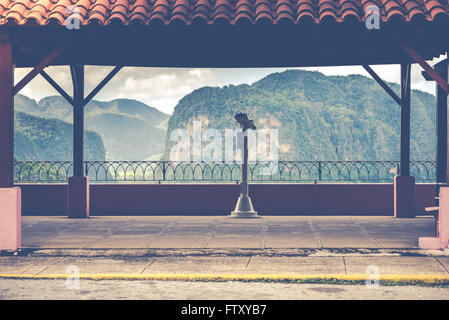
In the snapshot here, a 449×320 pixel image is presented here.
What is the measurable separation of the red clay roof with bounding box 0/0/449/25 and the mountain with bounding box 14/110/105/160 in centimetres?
11024

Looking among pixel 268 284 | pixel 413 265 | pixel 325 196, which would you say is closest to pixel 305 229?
pixel 325 196

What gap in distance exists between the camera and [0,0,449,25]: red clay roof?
10.1 metres

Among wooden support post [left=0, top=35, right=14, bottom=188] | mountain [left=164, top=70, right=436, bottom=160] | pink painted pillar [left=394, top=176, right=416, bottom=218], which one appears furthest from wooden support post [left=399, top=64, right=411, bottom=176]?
mountain [left=164, top=70, right=436, bottom=160]

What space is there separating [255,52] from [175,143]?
381 feet

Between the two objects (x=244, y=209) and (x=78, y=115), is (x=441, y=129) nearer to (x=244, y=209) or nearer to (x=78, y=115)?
(x=244, y=209)

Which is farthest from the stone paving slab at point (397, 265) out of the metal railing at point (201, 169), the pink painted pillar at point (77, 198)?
the pink painted pillar at point (77, 198)

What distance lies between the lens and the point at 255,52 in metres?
13.6

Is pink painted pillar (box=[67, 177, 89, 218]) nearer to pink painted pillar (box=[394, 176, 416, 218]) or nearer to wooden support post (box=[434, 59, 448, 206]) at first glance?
pink painted pillar (box=[394, 176, 416, 218])

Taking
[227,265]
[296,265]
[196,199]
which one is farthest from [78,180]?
[296,265]

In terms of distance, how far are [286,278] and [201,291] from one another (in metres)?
1.19

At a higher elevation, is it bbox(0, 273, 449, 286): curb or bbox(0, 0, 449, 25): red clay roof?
bbox(0, 0, 449, 25): red clay roof

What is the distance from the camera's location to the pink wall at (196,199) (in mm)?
16109

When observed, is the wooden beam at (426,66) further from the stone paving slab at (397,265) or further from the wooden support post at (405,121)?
the wooden support post at (405,121)
